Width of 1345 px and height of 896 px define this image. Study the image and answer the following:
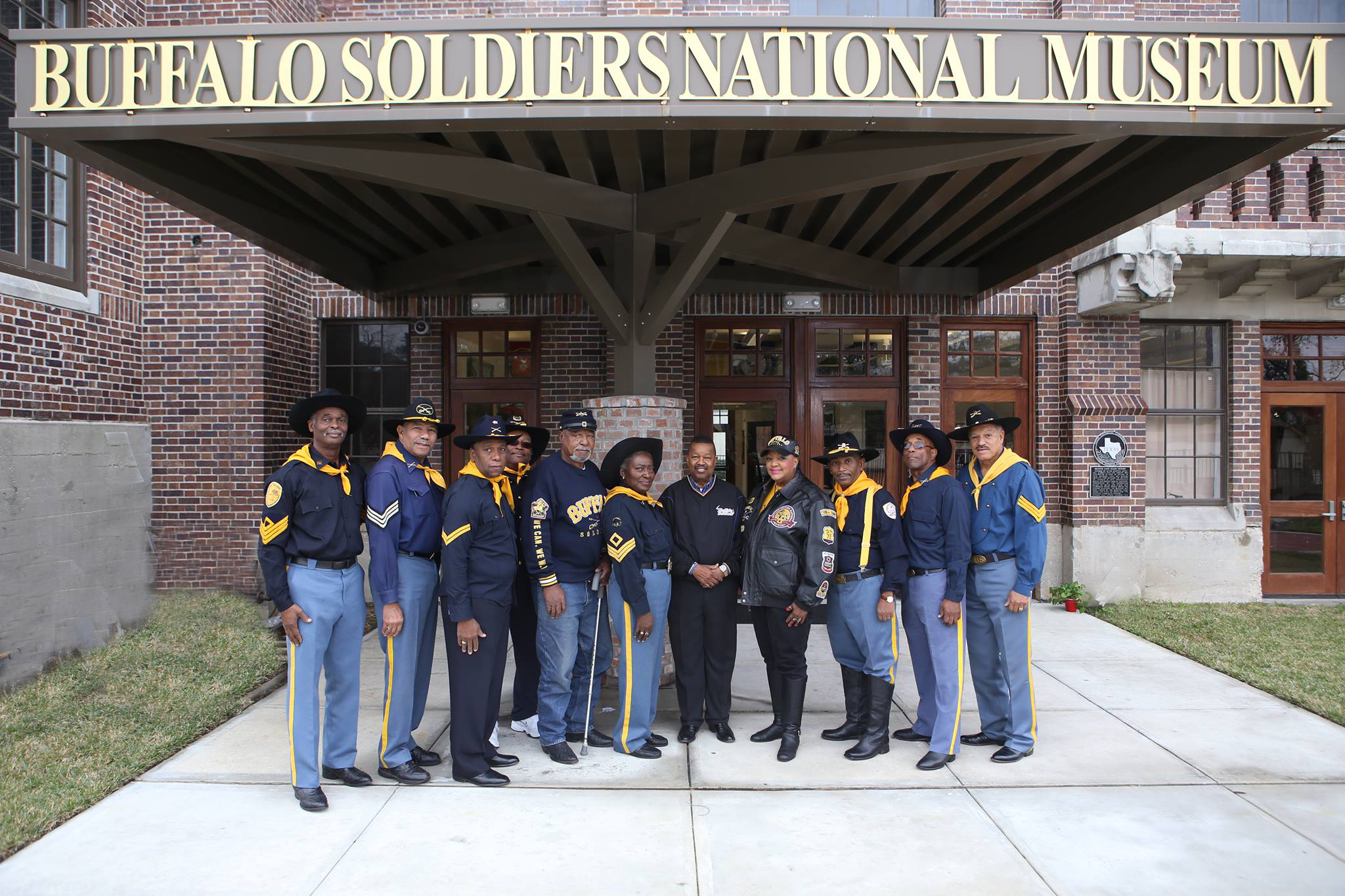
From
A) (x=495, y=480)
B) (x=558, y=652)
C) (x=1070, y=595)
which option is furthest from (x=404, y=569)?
(x=1070, y=595)

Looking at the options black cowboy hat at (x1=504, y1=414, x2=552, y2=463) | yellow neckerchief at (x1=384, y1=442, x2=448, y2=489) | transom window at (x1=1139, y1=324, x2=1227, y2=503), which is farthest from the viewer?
transom window at (x1=1139, y1=324, x2=1227, y2=503)

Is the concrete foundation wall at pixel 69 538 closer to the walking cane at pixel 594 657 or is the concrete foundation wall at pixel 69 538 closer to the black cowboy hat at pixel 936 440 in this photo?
the walking cane at pixel 594 657

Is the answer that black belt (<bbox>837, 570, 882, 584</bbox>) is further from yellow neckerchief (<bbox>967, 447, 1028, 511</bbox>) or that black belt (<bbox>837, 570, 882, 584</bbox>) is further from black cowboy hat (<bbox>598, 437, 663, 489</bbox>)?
black cowboy hat (<bbox>598, 437, 663, 489</bbox>)

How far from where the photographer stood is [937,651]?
4801 millimetres

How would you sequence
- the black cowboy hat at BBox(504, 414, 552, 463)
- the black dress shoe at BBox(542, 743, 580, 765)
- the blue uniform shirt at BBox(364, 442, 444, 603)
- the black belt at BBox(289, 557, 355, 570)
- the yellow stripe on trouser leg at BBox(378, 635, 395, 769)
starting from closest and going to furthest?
the black belt at BBox(289, 557, 355, 570), the blue uniform shirt at BBox(364, 442, 444, 603), the yellow stripe on trouser leg at BBox(378, 635, 395, 769), the black dress shoe at BBox(542, 743, 580, 765), the black cowboy hat at BBox(504, 414, 552, 463)

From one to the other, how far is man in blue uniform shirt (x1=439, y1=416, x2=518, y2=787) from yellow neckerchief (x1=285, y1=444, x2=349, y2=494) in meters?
0.50

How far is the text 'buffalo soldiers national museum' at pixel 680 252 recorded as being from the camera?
4.32m

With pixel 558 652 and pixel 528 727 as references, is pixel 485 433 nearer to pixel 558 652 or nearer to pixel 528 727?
pixel 558 652

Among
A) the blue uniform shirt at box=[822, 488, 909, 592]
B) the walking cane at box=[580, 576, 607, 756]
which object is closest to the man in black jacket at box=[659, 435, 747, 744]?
the walking cane at box=[580, 576, 607, 756]

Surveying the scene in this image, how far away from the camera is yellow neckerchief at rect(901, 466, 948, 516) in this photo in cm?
484

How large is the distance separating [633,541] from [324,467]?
5.34 ft

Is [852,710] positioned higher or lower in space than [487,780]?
higher

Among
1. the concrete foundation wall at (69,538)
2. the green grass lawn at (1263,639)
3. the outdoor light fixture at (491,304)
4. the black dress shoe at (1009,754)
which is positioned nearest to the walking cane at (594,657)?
the black dress shoe at (1009,754)

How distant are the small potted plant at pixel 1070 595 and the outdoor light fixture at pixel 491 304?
21.6 feet
